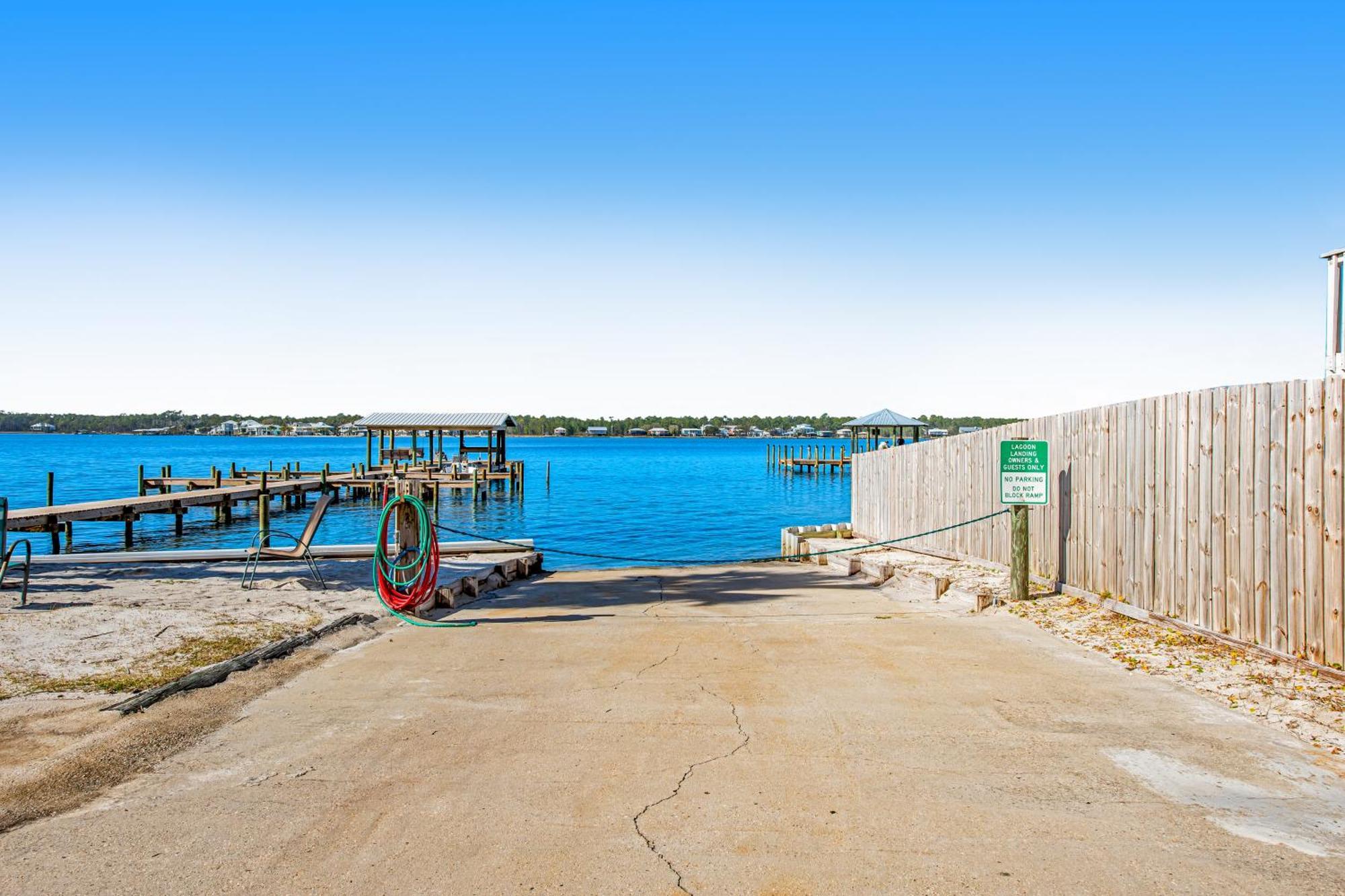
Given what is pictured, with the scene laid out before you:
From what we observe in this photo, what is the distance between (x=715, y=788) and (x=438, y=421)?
147 feet

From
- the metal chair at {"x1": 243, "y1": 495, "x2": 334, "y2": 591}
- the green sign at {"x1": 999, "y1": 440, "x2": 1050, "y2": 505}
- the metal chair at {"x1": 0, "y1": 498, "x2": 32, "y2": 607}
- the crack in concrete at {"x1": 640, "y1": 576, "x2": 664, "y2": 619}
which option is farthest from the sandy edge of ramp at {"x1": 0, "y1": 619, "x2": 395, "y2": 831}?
the green sign at {"x1": 999, "y1": 440, "x2": 1050, "y2": 505}

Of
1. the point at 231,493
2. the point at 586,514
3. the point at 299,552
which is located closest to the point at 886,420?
the point at 586,514

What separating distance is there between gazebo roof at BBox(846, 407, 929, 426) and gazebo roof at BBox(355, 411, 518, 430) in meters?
18.7

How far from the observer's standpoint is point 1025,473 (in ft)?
32.1

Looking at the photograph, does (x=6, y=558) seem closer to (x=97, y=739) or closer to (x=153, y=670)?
(x=153, y=670)

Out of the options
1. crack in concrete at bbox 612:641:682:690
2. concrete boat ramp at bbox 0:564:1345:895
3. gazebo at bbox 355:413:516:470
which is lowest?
crack in concrete at bbox 612:641:682:690

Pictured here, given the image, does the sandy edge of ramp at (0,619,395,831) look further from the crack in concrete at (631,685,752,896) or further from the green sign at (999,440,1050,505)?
the green sign at (999,440,1050,505)

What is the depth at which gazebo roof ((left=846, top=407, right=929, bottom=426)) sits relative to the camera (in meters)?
41.3

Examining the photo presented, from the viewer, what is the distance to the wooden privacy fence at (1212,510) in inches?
240

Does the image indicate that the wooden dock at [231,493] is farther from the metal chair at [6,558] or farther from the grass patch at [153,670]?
the grass patch at [153,670]

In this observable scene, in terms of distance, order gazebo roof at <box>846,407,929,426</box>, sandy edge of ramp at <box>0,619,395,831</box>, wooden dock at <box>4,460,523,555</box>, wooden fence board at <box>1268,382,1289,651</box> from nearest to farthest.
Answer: sandy edge of ramp at <box>0,619,395,831</box>, wooden fence board at <box>1268,382,1289,651</box>, wooden dock at <box>4,460,523,555</box>, gazebo roof at <box>846,407,929,426</box>

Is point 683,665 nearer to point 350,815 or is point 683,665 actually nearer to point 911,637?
point 911,637

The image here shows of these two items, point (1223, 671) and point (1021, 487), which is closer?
point (1223, 671)

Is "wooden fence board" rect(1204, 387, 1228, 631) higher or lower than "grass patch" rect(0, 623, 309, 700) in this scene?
higher
